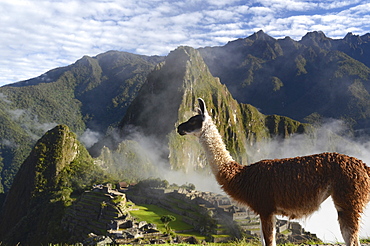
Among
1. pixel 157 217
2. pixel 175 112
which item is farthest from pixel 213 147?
pixel 175 112

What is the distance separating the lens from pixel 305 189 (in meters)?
4.99

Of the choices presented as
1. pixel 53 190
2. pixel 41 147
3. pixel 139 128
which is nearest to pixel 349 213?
pixel 53 190

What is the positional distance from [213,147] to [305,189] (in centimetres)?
181

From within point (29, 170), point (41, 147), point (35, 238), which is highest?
point (41, 147)

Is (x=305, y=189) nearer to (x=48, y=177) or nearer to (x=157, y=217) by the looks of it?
(x=157, y=217)

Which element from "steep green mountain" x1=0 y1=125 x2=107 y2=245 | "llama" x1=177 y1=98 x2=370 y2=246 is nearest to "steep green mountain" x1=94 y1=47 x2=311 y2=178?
"steep green mountain" x1=0 y1=125 x2=107 y2=245

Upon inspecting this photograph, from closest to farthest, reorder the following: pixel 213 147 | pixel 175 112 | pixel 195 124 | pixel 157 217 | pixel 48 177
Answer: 1. pixel 195 124
2. pixel 213 147
3. pixel 157 217
4. pixel 48 177
5. pixel 175 112

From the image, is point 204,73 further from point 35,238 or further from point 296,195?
point 296,195

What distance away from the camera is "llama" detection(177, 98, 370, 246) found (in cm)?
480

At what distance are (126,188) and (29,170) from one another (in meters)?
37.9

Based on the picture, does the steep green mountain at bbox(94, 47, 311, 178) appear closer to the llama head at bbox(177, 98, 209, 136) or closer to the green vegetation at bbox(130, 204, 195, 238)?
the green vegetation at bbox(130, 204, 195, 238)

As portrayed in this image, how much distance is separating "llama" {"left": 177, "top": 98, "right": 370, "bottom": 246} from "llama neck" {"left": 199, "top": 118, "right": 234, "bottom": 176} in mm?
473

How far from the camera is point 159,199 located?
199 ft

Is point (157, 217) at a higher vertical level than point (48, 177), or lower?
lower
